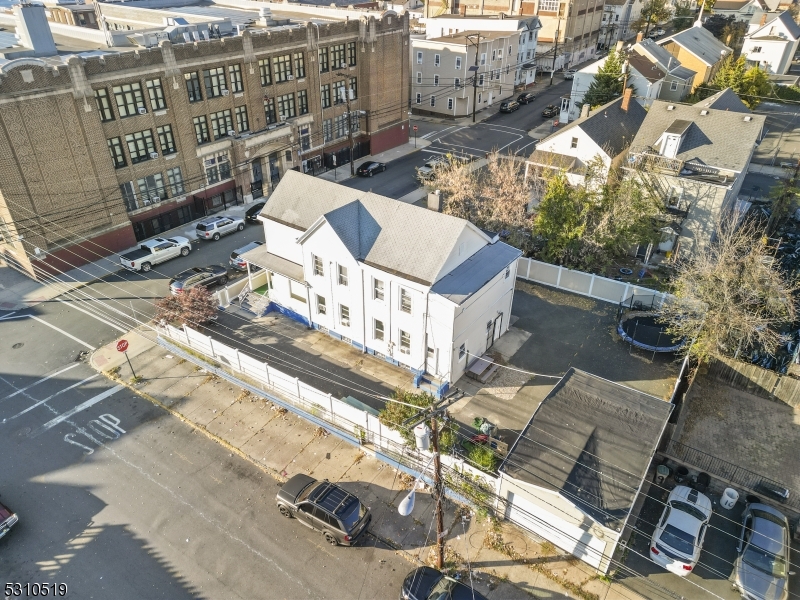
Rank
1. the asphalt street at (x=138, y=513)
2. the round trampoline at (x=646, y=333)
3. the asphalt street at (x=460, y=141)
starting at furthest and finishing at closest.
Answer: the asphalt street at (x=460, y=141) → the round trampoline at (x=646, y=333) → the asphalt street at (x=138, y=513)

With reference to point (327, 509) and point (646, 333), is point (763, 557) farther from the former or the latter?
point (327, 509)

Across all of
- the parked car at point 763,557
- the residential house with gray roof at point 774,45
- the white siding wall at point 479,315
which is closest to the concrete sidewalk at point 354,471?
the parked car at point 763,557

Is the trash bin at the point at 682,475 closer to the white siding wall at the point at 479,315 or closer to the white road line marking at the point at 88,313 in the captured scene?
the white siding wall at the point at 479,315

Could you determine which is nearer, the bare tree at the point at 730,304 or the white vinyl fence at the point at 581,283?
the bare tree at the point at 730,304

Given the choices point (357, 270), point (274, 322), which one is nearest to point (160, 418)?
point (274, 322)

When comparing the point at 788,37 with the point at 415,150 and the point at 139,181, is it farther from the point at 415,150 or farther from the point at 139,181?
the point at 139,181

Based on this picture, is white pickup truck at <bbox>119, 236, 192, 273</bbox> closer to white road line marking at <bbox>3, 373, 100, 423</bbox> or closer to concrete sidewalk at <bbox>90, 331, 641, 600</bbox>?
concrete sidewalk at <bbox>90, 331, 641, 600</bbox>

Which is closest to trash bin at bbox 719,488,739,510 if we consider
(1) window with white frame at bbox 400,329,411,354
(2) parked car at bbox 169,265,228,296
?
(1) window with white frame at bbox 400,329,411,354
